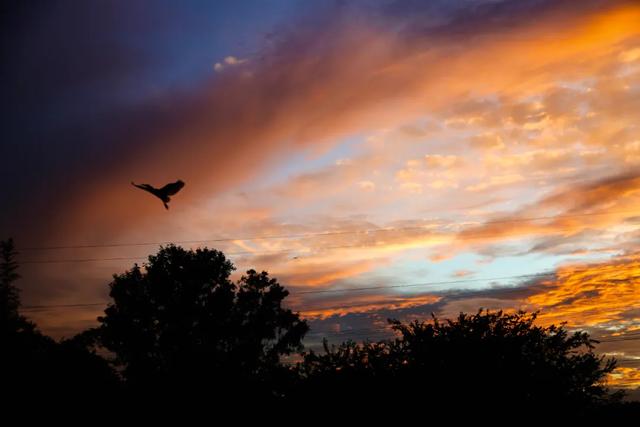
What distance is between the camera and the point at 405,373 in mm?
18094

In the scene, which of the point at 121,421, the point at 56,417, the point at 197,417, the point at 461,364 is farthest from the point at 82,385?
the point at 461,364

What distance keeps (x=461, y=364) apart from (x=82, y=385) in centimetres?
1912

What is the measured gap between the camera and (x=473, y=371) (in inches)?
680

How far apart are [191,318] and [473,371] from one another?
34.9 m

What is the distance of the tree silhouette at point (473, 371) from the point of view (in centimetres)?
1702

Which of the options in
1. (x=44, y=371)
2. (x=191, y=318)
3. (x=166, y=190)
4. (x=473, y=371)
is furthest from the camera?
(x=191, y=318)

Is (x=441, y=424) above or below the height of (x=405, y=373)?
below

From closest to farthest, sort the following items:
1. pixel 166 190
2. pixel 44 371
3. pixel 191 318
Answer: pixel 166 190 < pixel 44 371 < pixel 191 318

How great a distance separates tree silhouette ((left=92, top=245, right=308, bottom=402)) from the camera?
4650cm

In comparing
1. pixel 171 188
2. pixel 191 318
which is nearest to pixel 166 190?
pixel 171 188

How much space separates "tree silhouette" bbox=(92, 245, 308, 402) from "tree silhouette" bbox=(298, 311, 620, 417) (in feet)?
91.2

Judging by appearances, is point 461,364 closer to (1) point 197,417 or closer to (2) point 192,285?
(1) point 197,417

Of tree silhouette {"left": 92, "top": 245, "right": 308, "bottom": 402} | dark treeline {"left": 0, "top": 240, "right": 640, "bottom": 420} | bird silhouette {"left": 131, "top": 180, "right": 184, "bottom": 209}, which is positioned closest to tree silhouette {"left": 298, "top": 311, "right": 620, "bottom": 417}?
dark treeline {"left": 0, "top": 240, "right": 640, "bottom": 420}

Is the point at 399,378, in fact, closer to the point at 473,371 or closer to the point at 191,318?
the point at 473,371
